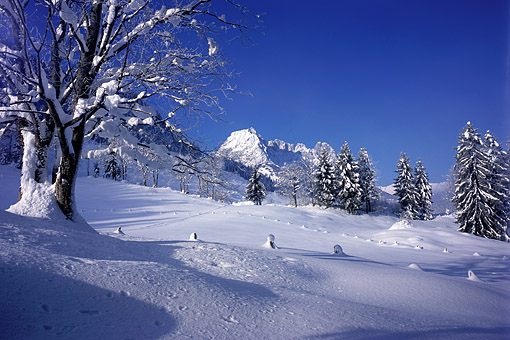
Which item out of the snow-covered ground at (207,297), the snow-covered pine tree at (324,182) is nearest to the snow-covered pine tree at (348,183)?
the snow-covered pine tree at (324,182)

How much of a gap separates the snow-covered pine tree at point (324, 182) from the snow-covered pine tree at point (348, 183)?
105 cm

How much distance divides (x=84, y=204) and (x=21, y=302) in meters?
16.4

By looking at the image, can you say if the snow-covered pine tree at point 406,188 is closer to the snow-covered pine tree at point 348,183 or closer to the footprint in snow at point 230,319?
the snow-covered pine tree at point 348,183

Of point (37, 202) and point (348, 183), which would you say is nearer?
point (37, 202)

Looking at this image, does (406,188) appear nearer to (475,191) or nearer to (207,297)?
(475,191)

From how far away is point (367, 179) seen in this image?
123 ft

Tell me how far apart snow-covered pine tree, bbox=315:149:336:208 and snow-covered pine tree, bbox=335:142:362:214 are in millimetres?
1047

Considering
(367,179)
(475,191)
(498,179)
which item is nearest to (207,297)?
(475,191)

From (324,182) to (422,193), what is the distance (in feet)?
48.8

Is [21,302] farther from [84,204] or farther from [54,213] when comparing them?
[84,204]

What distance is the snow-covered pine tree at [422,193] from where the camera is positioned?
34963 mm

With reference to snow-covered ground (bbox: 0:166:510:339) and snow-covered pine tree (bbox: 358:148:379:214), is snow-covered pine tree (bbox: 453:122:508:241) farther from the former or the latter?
snow-covered ground (bbox: 0:166:510:339)

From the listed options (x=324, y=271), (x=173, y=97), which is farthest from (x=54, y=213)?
(x=324, y=271)

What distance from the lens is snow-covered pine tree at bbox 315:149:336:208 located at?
34.3 metres
